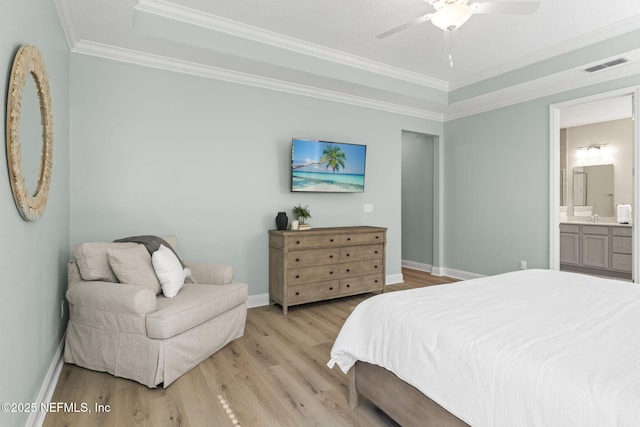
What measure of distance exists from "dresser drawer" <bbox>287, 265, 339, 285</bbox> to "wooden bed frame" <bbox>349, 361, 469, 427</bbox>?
6.05ft

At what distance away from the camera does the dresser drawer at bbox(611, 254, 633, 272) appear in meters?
5.48

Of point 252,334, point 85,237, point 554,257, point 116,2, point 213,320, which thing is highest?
point 116,2

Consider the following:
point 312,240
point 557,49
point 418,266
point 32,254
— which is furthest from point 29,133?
point 418,266

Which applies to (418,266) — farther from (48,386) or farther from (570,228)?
(48,386)

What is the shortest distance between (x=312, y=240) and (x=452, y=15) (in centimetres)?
Result: 243

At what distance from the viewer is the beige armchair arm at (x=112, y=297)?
7.38ft

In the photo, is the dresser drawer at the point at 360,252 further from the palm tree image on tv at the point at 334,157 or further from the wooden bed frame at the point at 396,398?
the wooden bed frame at the point at 396,398

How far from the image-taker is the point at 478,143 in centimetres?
518

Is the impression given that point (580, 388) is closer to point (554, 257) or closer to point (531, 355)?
point (531, 355)

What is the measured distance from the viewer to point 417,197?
6312 mm

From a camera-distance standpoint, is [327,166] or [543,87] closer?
[543,87]

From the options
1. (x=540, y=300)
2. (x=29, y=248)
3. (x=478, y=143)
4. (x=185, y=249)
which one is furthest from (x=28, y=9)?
(x=478, y=143)

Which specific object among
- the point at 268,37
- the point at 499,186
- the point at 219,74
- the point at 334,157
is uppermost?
the point at 268,37

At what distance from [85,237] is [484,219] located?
16.1 feet
